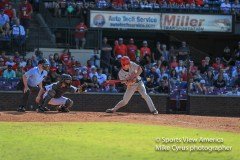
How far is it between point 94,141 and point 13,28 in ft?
45.3

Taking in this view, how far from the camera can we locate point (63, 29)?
26.7 m

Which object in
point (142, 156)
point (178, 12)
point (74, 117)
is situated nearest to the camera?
point (142, 156)

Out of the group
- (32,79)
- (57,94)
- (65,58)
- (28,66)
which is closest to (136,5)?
(65,58)

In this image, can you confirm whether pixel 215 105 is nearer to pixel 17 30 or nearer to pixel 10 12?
pixel 17 30

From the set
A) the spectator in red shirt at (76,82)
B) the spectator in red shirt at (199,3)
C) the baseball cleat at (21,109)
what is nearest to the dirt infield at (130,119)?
the baseball cleat at (21,109)

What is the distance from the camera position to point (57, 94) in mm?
18234

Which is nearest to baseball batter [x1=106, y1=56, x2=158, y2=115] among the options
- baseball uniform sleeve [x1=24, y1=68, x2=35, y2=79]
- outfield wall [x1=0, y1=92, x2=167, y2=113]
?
outfield wall [x1=0, y1=92, x2=167, y2=113]

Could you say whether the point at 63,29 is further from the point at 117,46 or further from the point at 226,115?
the point at 226,115

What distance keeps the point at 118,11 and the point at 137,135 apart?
48.9 feet

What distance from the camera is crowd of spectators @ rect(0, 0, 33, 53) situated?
82.1ft

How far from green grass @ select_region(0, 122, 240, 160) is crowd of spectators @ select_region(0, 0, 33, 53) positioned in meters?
10.2

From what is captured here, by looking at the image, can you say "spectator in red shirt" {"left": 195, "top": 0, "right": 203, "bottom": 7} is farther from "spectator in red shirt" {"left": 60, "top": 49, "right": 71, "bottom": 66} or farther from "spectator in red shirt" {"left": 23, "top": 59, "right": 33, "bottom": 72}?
"spectator in red shirt" {"left": 23, "top": 59, "right": 33, "bottom": 72}

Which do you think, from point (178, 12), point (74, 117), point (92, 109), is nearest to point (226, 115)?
point (92, 109)

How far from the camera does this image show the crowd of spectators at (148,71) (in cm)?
2180
